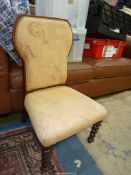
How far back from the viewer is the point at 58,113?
0.90m

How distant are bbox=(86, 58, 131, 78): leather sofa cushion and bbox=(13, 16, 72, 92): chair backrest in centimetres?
55

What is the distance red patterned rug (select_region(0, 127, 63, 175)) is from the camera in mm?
994

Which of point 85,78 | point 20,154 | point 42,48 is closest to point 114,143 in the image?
point 85,78

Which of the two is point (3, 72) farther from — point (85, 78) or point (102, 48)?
point (102, 48)

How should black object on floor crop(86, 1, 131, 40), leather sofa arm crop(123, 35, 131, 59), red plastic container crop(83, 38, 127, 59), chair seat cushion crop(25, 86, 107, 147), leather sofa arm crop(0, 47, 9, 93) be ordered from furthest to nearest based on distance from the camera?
1. leather sofa arm crop(123, 35, 131, 59)
2. red plastic container crop(83, 38, 127, 59)
3. black object on floor crop(86, 1, 131, 40)
4. leather sofa arm crop(0, 47, 9, 93)
5. chair seat cushion crop(25, 86, 107, 147)

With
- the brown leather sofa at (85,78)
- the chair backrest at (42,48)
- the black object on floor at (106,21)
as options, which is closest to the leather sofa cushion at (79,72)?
the brown leather sofa at (85,78)

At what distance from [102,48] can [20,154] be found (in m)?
1.33

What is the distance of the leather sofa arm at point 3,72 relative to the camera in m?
1.08

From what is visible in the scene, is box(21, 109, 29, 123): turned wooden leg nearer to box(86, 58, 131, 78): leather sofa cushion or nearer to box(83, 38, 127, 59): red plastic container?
box(86, 58, 131, 78): leather sofa cushion

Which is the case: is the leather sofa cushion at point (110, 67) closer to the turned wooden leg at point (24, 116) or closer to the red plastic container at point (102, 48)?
the red plastic container at point (102, 48)

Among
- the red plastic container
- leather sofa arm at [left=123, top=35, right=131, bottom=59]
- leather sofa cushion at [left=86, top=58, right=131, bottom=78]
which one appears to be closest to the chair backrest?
leather sofa cushion at [left=86, top=58, right=131, bottom=78]

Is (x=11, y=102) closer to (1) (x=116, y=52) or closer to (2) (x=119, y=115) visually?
(2) (x=119, y=115)

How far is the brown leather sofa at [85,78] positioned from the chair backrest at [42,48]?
0.20m

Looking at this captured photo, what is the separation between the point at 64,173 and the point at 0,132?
1.89 ft
